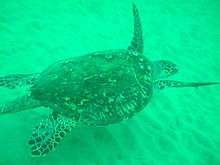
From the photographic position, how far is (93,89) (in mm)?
3471

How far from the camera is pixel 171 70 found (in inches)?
A: 202

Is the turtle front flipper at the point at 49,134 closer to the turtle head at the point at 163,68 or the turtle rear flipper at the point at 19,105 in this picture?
the turtle rear flipper at the point at 19,105

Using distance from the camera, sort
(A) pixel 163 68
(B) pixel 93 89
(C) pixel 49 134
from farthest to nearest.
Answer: (A) pixel 163 68, (B) pixel 93 89, (C) pixel 49 134

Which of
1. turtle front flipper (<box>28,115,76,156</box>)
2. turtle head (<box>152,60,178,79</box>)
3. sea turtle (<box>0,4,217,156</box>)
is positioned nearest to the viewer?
turtle front flipper (<box>28,115,76,156</box>)

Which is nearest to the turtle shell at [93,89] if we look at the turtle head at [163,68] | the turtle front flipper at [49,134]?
the turtle front flipper at [49,134]

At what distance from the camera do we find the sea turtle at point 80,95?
11.1ft

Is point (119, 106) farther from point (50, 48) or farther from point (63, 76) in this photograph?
point (50, 48)

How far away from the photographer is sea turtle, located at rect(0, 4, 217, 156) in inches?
133

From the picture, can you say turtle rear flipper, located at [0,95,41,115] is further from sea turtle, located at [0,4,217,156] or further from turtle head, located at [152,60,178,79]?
turtle head, located at [152,60,178,79]

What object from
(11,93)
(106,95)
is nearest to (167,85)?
(106,95)

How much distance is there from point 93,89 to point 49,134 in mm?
820

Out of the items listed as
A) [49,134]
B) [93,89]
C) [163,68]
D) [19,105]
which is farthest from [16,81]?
[163,68]

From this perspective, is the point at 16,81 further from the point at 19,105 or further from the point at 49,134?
the point at 49,134

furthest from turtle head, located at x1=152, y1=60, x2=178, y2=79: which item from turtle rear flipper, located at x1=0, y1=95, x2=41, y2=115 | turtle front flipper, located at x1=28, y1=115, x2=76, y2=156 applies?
turtle rear flipper, located at x1=0, y1=95, x2=41, y2=115
